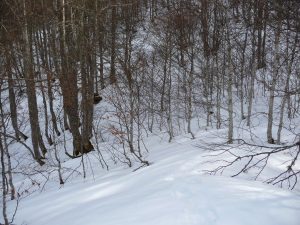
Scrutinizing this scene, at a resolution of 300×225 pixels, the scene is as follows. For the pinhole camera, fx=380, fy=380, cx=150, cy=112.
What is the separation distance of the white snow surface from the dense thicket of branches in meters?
2.27

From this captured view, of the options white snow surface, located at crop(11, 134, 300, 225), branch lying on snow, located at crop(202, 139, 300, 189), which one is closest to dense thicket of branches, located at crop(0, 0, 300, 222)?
branch lying on snow, located at crop(202, 139, 300, 189)

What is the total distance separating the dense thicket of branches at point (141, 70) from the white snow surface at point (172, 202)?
89.5 inches

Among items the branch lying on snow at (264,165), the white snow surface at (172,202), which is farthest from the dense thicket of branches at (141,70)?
the white snow surface at (172,202)

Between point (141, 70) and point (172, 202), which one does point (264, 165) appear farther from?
point (141, 70)

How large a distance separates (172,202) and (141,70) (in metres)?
13.5

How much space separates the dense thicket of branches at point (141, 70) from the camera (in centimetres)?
1127

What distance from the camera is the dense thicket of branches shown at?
37.0ft

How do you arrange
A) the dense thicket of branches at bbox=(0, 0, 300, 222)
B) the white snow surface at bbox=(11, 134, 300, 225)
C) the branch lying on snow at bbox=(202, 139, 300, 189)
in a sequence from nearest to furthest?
1. the white snow surface at bbox=(11, 134, 300, 225)
2. the branch lying on snow at bbox=(202, 139, 300, 189)
3. the dense thicket of branches at bbox=(0, 0, 300, 222)

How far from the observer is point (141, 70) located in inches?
720

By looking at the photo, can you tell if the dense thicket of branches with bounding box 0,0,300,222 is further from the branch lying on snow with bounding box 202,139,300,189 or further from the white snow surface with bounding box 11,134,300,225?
the white snow surface with bounding box 11,134,300,225

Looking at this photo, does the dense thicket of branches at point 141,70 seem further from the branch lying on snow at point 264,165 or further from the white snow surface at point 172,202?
the white snow surface at point 172,202

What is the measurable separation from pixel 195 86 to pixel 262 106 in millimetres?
3895

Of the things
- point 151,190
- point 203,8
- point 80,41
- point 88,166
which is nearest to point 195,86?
point 203,8

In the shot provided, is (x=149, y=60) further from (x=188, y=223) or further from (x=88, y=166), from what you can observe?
(x=188, y=223)
